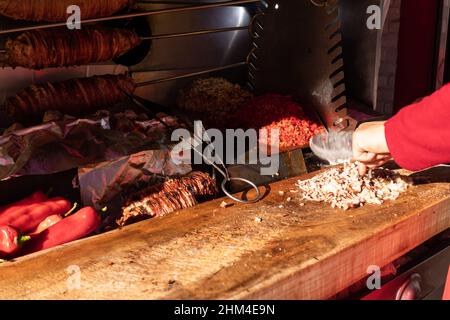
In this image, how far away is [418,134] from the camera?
6.59 ft

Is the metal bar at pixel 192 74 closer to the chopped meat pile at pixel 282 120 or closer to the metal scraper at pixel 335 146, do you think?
the chopped meat pile at pixel 282 120

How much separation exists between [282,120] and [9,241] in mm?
1799

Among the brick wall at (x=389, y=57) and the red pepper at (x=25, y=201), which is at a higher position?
the brick wall at (x=389, y=57)

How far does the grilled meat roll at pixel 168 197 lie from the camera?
2.33 metres

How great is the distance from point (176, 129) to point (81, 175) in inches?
24.7

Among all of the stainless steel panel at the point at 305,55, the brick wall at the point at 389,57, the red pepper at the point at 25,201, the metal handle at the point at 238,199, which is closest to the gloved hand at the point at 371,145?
the metal handle at the point at 238,199

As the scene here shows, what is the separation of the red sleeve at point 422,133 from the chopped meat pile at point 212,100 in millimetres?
1354

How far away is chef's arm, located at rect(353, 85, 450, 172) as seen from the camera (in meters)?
1.93

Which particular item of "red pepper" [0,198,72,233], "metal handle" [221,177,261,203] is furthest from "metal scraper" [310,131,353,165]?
"red pepper" [0,198,72,233]

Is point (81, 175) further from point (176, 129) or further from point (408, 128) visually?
point (408, 128)

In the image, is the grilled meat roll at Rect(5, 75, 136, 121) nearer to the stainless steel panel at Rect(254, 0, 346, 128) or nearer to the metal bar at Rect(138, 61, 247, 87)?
the metal bar at Rect(138, 61, 247, 87)

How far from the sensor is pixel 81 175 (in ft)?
7.49

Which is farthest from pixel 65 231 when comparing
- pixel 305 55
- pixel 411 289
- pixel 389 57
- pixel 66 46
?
pixel 389 57
